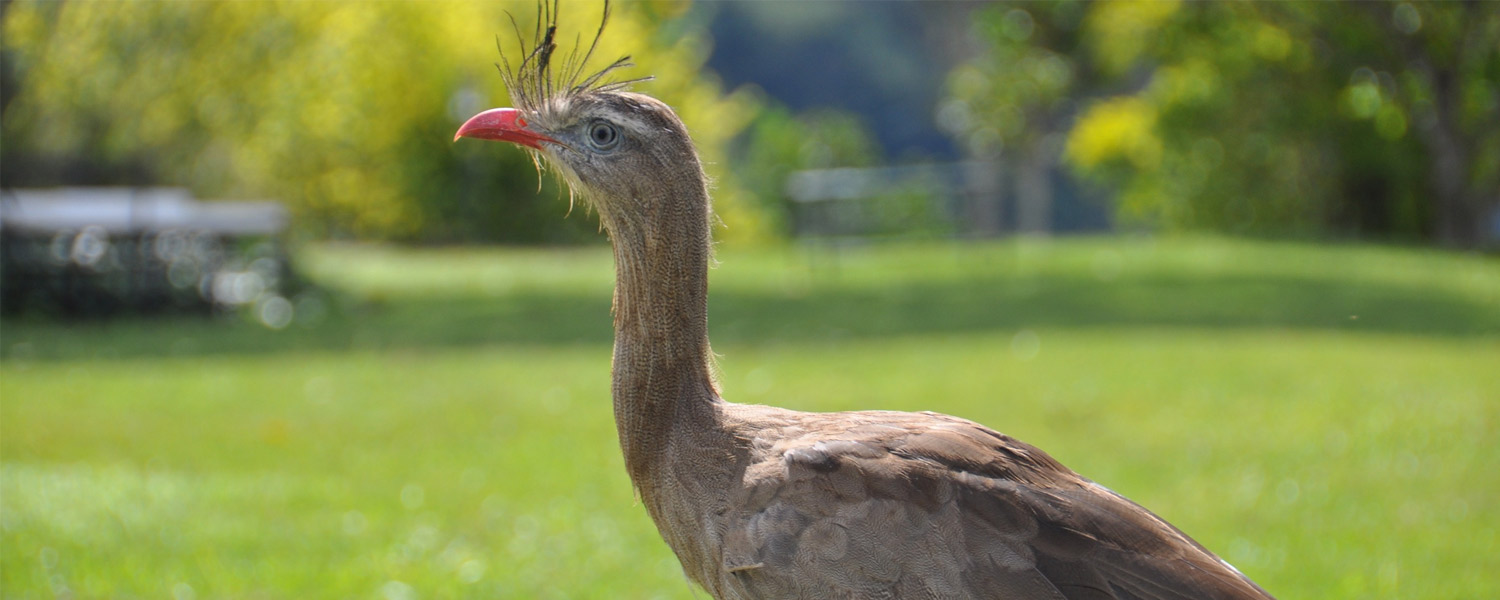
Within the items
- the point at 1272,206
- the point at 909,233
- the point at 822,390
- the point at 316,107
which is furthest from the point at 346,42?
the point at 1272,206

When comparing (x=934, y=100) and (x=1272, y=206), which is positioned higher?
(x=934, y=100)

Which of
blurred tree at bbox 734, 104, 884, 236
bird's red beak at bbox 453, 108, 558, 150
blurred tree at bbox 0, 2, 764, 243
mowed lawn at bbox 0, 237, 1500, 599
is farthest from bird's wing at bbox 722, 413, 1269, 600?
blurred tree at bbox 734, 104, 884, 236

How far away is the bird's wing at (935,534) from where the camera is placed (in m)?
2.09

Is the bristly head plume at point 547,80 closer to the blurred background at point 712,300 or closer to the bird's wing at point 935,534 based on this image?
the blurred background at point 712,300

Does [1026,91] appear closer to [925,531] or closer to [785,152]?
[785,152]

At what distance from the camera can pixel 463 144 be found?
1892 centimetres

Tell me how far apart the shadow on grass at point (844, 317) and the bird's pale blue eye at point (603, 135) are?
24.0ft

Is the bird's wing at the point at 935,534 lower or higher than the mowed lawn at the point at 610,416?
higher

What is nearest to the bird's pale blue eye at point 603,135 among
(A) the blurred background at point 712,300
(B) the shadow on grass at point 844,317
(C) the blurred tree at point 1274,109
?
(A) the blurred background at point 712,300

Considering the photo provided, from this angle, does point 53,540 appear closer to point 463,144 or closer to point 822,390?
point 822,390

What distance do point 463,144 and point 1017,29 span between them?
991cm

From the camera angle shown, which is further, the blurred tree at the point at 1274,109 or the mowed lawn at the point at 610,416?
the blurred tree at the point at 1274,109

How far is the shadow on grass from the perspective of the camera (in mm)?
9766

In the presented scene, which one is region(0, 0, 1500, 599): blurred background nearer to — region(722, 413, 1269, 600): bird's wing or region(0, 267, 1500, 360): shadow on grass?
region(0, 267, 1500, 360): shadow on grass
